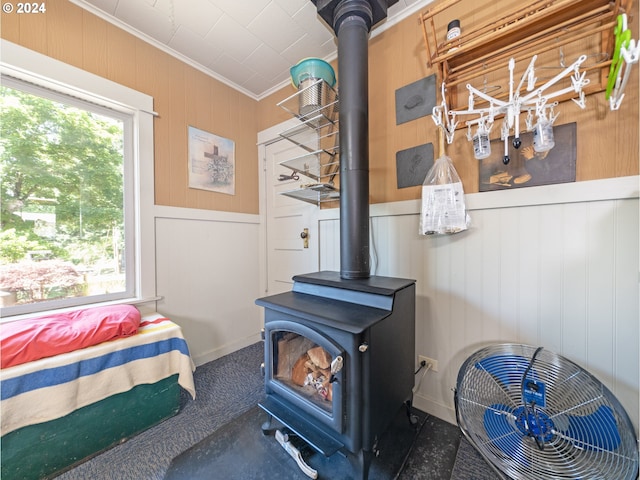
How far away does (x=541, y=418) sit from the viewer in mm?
977

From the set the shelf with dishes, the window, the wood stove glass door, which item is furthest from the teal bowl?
the wood stove glass door

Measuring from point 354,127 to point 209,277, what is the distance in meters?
1.74

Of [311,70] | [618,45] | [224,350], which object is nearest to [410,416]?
[224,350]

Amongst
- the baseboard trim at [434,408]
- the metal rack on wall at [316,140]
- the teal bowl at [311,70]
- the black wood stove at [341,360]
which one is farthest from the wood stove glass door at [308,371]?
the teal bowl at [311,70]

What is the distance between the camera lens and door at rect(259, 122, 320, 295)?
85.3 inches

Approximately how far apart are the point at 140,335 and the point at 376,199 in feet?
5.62

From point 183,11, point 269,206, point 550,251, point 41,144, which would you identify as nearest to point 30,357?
point 41,144

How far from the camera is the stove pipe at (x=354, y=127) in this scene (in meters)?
1.34

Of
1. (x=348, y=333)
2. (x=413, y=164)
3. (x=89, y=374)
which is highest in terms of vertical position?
(x=413, y=164)

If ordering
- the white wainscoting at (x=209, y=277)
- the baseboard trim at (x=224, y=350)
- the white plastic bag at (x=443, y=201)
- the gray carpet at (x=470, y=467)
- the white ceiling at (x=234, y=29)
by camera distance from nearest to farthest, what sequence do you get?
the gray carpet at (x=470, y=467), the white plastic bag at (x=443, y=201), the white ceiling at (x=234, y=29), the white wainscoting at (x=209, y=277), the baseboard trim at (x=224, y=350)

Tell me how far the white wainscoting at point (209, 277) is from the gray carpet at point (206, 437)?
493mm

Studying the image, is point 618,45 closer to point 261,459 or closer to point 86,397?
point 261,459

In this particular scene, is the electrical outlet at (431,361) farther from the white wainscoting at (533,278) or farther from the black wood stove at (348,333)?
the black wood stove at (348,333)

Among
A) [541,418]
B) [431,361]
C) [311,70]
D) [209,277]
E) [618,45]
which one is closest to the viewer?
[618,45]
